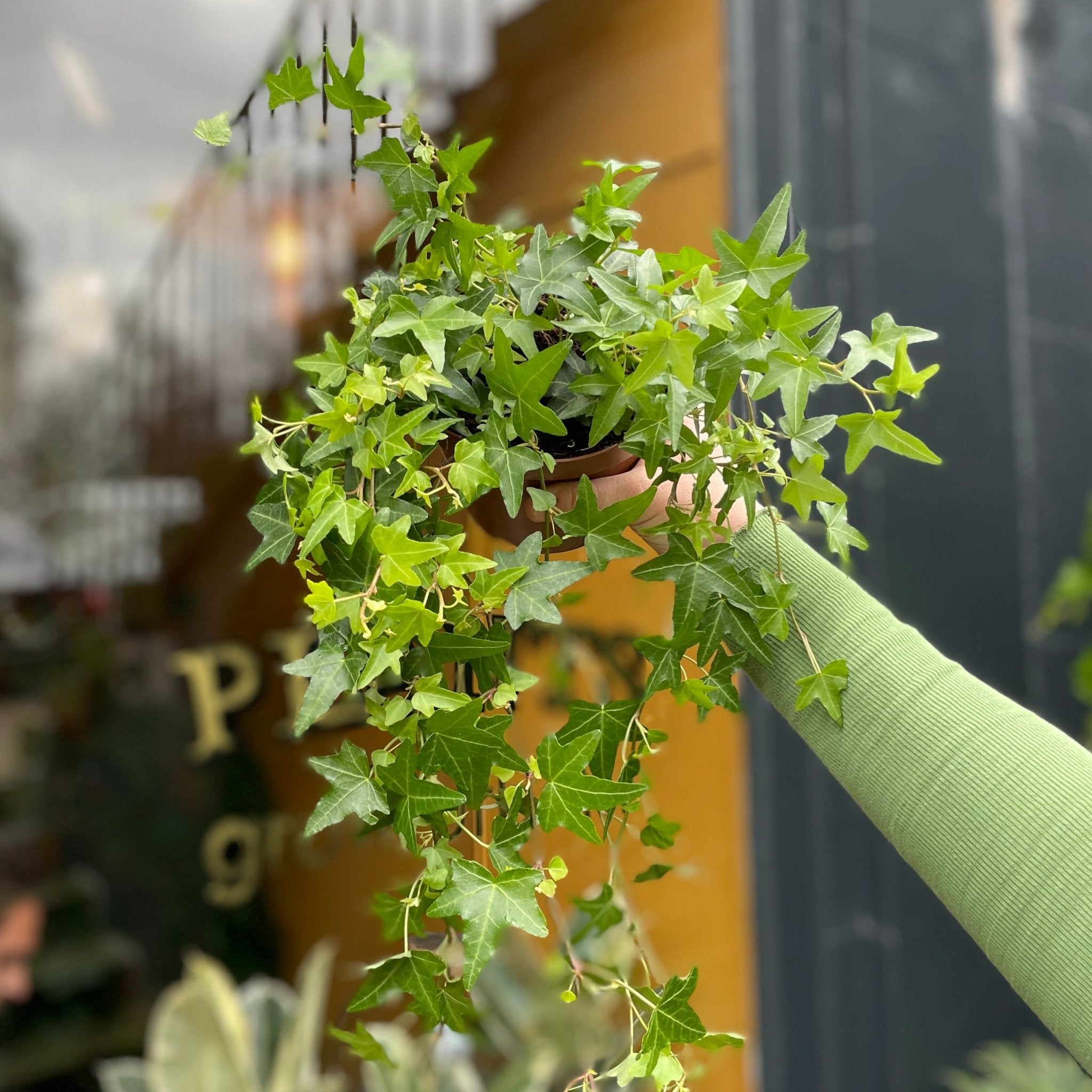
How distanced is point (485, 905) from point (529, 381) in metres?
0.30

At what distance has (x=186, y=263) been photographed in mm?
1910

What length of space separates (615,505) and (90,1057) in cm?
174

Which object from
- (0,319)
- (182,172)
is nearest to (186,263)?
(182,172)

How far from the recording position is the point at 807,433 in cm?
61

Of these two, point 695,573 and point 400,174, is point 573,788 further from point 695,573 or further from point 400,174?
point 400,174

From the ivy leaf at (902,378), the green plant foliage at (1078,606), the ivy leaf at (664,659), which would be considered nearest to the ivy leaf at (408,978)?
the ivy leaf at (664,659)

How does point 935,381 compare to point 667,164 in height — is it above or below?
below

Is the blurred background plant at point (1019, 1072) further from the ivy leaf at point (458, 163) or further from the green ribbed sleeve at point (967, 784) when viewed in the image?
the ivy leaf at point (458, 163)

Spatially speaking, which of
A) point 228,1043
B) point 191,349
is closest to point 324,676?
point 228,1043

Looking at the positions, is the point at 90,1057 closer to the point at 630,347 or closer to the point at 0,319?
the point at 0,319

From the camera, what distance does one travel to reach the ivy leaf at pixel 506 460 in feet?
1.94

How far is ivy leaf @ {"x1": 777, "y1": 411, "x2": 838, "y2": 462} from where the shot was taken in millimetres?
A: 601

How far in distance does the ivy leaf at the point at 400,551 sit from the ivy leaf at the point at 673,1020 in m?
0.29

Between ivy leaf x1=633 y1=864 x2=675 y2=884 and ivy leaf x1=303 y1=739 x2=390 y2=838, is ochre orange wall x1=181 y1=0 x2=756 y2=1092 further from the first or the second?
ivy leaf x1=303 y1=739 x2=390 y2=838
